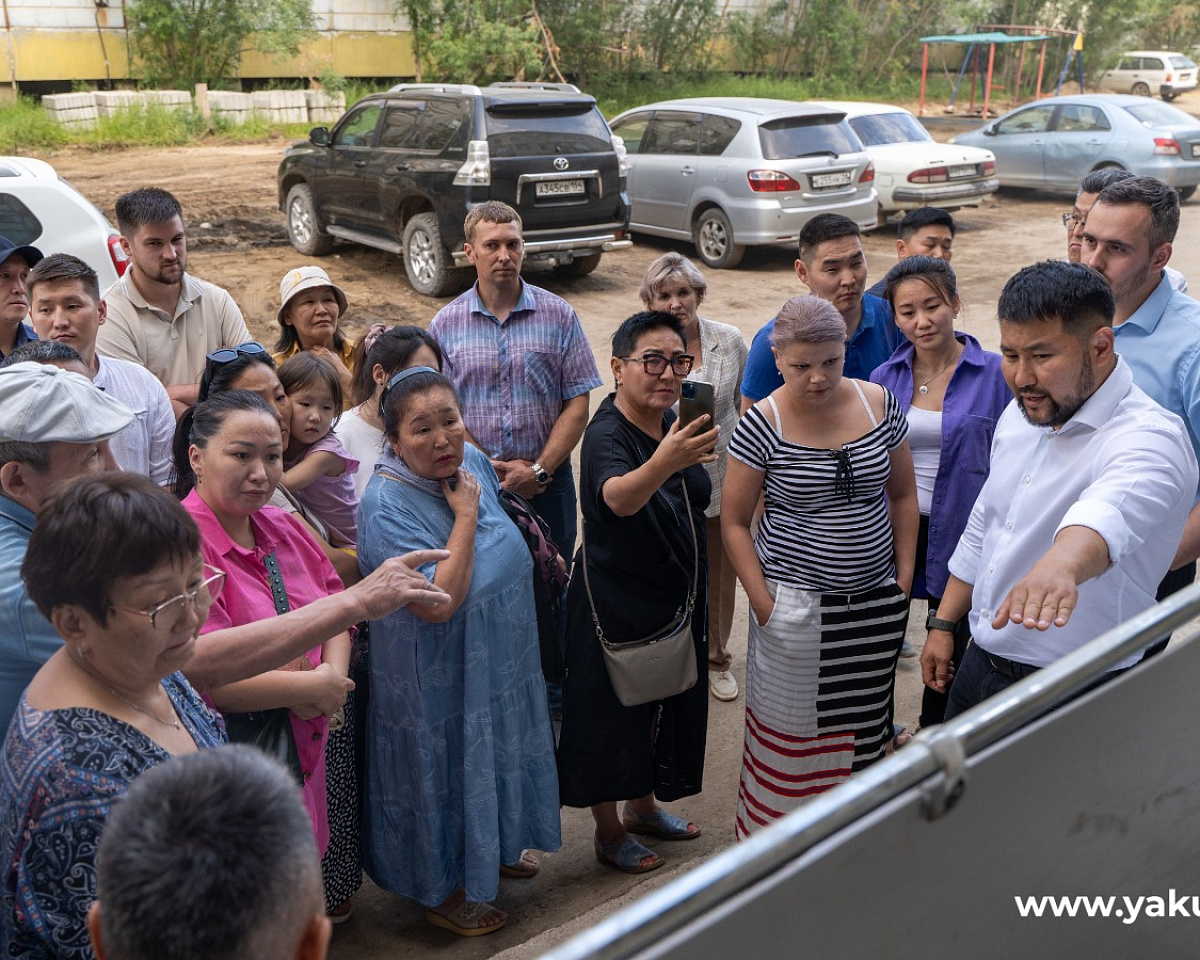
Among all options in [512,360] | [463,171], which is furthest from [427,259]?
[512,360]

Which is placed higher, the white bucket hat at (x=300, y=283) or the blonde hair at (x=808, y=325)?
the blonde hair at (x=808, y=325)

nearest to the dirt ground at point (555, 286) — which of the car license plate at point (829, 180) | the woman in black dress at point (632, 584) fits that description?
the woman in black dress at point (632, 584)

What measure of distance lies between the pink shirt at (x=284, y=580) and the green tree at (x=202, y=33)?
21479 millimetres

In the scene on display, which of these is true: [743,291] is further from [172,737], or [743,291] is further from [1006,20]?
[1006,20]

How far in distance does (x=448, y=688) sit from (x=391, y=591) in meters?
0.68

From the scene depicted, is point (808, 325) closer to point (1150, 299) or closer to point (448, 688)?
point (1150, 299)

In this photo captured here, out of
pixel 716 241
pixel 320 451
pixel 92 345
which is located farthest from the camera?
pixel 716 241

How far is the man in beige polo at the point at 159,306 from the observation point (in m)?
4.80

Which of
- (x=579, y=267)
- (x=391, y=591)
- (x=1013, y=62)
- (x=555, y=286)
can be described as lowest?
(x=555, y=286)

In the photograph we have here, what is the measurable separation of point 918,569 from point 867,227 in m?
10.4

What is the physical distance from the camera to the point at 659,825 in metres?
4.17

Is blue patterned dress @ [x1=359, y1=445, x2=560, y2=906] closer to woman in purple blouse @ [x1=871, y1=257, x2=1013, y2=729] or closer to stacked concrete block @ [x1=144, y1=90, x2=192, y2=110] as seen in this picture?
woman in purple blouse @ [x1=871, y1=257, x2=1013, y2=729]

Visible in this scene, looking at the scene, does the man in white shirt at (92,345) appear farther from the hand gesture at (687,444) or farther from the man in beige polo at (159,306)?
the hand gesture at (687,444)

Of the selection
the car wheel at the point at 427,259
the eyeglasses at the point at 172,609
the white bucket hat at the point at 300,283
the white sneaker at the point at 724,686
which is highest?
the white bucket hat at the point at 300,283
